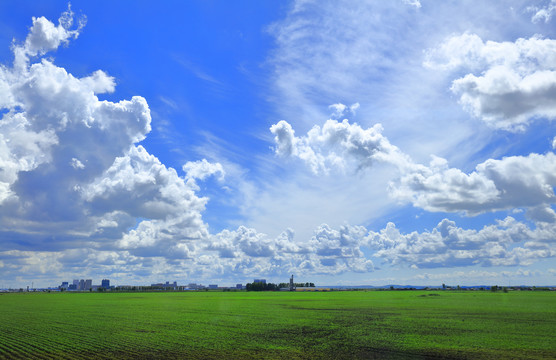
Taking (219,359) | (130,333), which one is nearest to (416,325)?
(219,359)

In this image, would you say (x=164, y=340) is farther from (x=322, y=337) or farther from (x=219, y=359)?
(x=322, y=337)

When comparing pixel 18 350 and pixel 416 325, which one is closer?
pixel 18 350

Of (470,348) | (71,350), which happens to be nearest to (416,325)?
(470,348)

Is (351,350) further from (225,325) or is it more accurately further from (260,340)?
(225,325)

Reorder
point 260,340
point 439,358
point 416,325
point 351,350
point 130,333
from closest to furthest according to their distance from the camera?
point 439,358, point 351,350, point 260,340, point 130,333, point 416,325

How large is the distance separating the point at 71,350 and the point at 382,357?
30.8 meters

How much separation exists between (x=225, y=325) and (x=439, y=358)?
3362cm

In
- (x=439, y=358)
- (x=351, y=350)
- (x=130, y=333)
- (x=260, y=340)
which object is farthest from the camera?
(x=130, y=333)

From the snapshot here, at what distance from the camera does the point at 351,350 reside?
38.7 meters

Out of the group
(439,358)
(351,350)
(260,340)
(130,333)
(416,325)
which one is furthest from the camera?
(416,325)

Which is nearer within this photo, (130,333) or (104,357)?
(104,357)

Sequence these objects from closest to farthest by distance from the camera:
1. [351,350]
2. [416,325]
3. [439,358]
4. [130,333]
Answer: [439,358], [351,350], [130,333], [416,325]

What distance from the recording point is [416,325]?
56.5 metres

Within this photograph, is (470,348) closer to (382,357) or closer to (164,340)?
(382,357)
